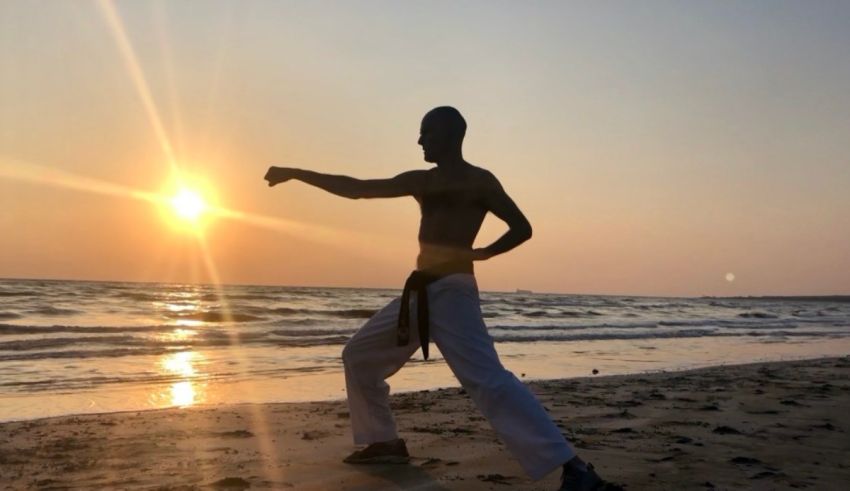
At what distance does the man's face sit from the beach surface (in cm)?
178

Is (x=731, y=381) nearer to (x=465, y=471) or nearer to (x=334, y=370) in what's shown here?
(x=334, y=370)

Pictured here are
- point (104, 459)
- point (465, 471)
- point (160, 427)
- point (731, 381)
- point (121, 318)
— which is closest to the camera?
point (465, 471)

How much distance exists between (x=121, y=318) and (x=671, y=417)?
2292cm

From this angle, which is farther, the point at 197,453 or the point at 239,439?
the point at 239,439

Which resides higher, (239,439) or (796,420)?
(239,439)

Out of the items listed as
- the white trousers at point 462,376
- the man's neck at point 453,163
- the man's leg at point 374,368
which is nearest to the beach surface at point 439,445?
the man's leg at point 374,368

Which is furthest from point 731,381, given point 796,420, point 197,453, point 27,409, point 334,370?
point 27,409

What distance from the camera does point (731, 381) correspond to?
9922mm

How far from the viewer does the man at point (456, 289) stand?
376 centimetres

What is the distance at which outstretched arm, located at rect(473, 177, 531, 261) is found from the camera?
3.96m

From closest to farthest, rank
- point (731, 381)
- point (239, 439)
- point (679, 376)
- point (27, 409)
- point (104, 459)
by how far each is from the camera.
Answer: point (104, 459)
point (239, 439)
point (27, 409)
point (731, 381)
point (679, 376)

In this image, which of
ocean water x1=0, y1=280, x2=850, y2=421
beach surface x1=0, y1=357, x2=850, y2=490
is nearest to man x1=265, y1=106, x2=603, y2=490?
beach surface x1=0, y1=357, x2=850, y2=490

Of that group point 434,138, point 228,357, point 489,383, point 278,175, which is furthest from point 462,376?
point 228,357

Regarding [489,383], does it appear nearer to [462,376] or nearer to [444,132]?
[462,376]
